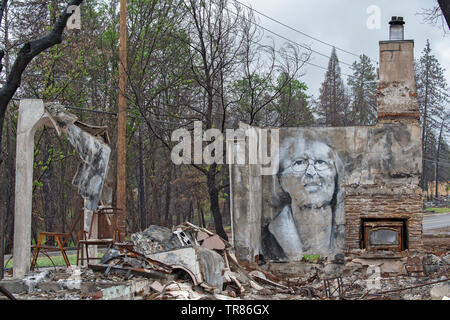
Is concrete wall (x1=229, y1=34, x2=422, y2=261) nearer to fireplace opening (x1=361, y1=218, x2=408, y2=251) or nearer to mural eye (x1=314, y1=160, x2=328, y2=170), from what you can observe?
mural eye (x1=314, y1=160, x2=328, y2=170)

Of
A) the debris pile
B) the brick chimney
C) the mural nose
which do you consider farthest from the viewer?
the mural nose

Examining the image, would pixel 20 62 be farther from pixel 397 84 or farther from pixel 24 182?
pixel 397 84

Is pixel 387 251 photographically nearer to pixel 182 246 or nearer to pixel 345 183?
pixel 345 183

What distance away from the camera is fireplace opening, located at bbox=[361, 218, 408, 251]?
47.1 feet

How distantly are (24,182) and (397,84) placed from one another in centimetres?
1000

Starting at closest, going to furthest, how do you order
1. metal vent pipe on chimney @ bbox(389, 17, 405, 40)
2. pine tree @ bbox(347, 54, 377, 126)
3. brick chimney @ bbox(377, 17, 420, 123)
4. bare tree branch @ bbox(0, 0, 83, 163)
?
bare tree branch @ bbox(0, 0, 83, 163)
brick chimney @ bbox(377, 17, 420, 123)
metal vent pipe on chimney @ bbox(389, 17, 405, 40)
pine tree @ bbox(347, 54, 377, 126)

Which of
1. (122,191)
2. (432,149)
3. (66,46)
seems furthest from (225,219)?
(122,191)

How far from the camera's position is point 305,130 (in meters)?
15.4

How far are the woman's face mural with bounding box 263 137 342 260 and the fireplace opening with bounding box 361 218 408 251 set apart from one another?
39.4 inches

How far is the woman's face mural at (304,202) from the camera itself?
15141 millimetres

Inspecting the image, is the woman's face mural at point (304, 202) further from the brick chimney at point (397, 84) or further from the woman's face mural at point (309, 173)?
the brick chimney at point (397, 84)

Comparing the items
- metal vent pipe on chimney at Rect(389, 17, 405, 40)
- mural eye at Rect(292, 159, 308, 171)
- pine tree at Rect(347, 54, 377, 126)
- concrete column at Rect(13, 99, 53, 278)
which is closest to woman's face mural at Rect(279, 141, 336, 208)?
mural eye at Rect(292, 159, 308, 171)

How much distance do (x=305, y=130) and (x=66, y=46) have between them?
12179mm

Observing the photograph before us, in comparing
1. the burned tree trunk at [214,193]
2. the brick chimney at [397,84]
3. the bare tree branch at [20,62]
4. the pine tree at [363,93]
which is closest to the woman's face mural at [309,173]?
the brick chimney at [397,84]
